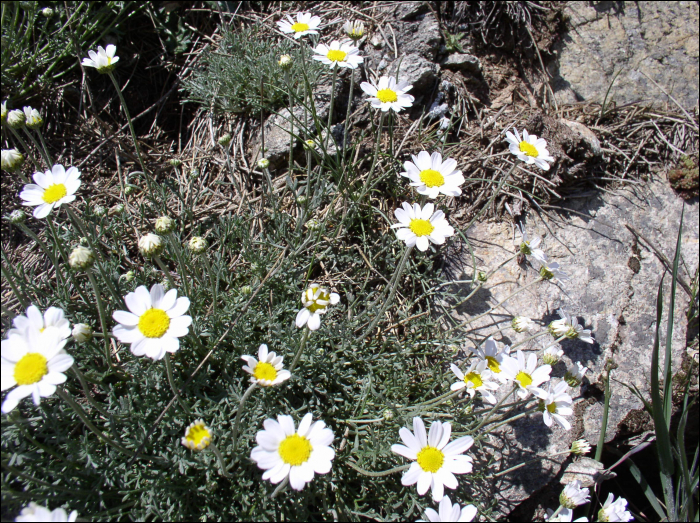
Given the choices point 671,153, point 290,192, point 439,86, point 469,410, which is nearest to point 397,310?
point 469,410

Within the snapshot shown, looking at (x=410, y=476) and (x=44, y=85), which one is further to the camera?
(x=44, y=85)

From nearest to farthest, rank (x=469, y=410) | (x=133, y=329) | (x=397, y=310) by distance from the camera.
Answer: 1. (x=133, y=329)
2. (x=469, y=410)
3. (x=397, y=310)

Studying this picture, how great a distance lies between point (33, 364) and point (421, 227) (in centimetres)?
193

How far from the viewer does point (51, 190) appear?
7.70 ft

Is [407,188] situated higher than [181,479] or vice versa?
[407,188]

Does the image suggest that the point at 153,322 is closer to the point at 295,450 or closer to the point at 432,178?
the point at 295,450

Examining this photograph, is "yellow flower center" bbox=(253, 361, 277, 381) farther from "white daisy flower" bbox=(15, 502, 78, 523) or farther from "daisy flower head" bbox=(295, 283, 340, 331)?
"white daisy flower" bbox=(15, 502, 78, 523)

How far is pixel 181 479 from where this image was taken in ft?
7.80

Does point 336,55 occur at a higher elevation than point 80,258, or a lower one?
higher

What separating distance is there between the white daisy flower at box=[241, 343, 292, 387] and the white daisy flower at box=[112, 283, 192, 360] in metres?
0.32

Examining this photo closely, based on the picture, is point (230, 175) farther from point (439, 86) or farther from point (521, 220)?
point (521, 220)

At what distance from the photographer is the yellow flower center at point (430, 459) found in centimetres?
214

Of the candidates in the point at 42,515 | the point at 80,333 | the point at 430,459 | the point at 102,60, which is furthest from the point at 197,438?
the point at 102,60

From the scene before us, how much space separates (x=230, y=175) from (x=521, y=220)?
247 cm
